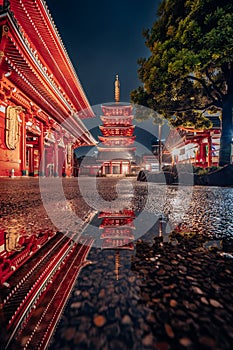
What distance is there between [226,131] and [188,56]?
2.79 m

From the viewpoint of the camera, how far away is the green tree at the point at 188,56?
490 cm

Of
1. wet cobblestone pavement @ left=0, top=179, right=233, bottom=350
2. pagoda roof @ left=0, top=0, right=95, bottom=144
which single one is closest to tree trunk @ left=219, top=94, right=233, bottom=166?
pagoda roof @ left=0, top=0, right=95, bottom=144

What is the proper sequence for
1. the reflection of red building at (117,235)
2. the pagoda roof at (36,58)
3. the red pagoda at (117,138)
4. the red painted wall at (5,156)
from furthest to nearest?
the red pagoda at (117,138) < the red painted wall at (5,156) < the pagoda roof at (36,58) < the reflection of red building at (117,235)

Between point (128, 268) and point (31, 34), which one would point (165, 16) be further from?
point (128, 268)

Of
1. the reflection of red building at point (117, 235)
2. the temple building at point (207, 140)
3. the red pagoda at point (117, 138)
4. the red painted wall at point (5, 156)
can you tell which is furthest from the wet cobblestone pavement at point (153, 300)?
the red pagoda at point (117, 138)

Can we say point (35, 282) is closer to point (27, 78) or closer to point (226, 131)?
point (27, 78)

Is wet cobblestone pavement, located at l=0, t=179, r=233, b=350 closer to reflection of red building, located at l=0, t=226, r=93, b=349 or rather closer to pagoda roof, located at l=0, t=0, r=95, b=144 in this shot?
reflection of red building, located at l=0, t=226, r=93, b=349

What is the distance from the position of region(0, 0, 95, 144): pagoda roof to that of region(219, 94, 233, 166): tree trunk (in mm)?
5887

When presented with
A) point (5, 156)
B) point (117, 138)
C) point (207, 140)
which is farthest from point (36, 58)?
point (117, 138)

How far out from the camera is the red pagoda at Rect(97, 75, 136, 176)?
24.8 meters

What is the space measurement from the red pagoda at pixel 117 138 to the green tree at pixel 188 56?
1710cm

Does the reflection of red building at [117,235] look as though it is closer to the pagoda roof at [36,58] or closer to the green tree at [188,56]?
the pagoda roof at [36,58]

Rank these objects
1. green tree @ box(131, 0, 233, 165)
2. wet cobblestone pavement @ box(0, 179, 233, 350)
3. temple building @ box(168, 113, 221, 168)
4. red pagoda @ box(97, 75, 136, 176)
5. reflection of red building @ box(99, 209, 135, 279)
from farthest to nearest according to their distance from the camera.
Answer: red pagoda @ box(97, 75, 136, 176), temple building @ box(168, 113, 221, 168), green tree @ box(131, 0, 233, 165), reflection of red building @ box(99, 209, 135, 279), wet cobblestone pavement @ box(0, 179, 233, 350)

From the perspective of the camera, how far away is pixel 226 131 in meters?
6.35
